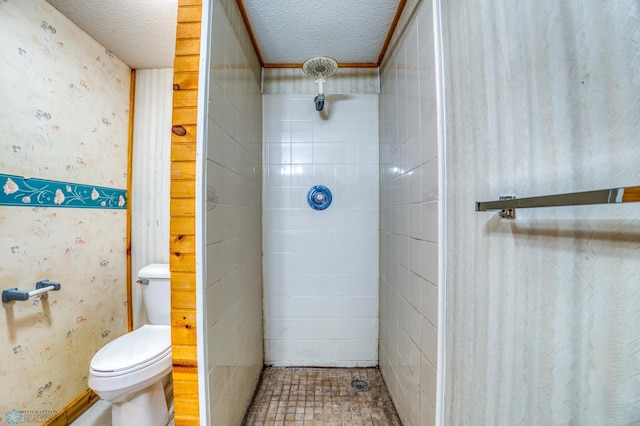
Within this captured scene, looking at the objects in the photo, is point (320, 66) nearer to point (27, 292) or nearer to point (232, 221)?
point (232, 221)

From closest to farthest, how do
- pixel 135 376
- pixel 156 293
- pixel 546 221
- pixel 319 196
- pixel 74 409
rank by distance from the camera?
pixel 546 221
pixel 135 376
pixel 74 409
pixel 156 293
pixel 319 196

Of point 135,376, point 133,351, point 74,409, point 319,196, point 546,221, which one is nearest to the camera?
point 546,221

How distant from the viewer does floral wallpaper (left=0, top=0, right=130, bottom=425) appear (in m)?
1.15

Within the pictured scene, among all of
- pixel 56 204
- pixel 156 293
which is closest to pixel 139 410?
pixel 156 293

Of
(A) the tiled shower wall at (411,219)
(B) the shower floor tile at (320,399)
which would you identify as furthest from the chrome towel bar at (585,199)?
(B) the shower floor tile at (320,399)

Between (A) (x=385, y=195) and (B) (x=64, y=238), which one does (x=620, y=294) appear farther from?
(B) (x=64, y=238)

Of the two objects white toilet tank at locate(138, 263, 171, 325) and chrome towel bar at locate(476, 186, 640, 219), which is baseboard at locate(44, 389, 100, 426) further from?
chrome towel bar at locate(476, 186, 640, 219)

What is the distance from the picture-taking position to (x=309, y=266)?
1.79 meters

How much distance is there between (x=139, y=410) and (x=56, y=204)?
1197mm

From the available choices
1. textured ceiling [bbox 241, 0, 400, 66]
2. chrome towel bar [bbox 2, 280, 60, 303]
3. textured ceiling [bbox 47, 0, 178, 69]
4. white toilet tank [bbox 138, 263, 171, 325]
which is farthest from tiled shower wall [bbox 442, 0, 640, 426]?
chrome towel bar [bbox 2, 280, 60, 303]

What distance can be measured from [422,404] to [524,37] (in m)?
1.29

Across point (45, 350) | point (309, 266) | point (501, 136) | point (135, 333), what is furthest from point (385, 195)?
point (45, 350)

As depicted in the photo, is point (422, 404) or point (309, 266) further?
point (309, 266)

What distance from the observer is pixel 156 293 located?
166 centimetres
